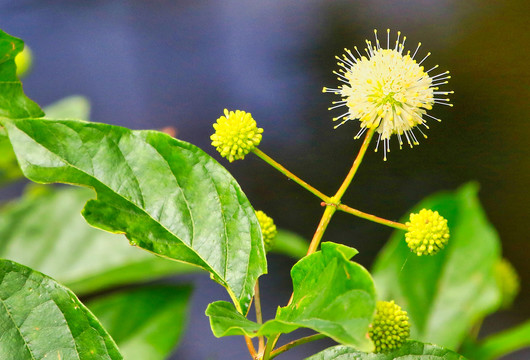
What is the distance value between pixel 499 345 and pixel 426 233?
28.4 inches

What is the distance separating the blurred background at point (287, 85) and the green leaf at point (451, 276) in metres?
0.12

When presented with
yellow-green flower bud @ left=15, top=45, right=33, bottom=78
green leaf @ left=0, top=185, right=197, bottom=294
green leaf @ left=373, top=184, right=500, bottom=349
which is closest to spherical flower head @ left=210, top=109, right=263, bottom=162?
green leaf @ left=0, top=185, right=197, bottom=294

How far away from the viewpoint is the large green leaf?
40 cm

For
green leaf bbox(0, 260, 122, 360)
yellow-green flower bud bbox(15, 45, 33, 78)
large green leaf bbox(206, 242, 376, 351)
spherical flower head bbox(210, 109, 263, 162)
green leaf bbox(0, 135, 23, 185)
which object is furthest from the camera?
yellow-green flower bud bbox(15, 45, 33, 78)

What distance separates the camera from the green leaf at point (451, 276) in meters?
1.13

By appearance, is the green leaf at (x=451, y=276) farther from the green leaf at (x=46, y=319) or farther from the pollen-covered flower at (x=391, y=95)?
the green leaf at (x=46, y=319)

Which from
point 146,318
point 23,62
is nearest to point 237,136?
point 146,318

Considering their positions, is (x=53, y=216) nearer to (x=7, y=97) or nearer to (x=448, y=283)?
(x=7, y=97)

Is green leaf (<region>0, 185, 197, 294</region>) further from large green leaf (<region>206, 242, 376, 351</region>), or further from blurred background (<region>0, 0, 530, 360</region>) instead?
large green leaf (<region>206, 242, 376, 351</region>)

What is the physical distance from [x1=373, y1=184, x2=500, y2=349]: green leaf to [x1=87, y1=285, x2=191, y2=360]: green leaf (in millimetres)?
443

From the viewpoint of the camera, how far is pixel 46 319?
0.51 m

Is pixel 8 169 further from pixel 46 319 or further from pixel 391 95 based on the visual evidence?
pixel 391 95

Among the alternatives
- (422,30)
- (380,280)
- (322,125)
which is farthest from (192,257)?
(422,30)

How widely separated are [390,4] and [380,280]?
1.02m
